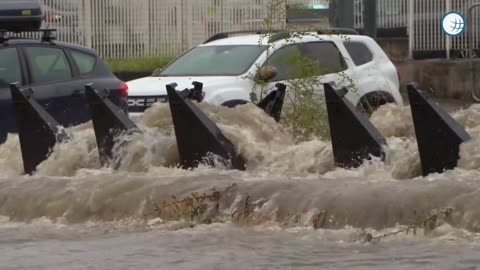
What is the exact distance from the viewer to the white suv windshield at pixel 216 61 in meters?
18.5

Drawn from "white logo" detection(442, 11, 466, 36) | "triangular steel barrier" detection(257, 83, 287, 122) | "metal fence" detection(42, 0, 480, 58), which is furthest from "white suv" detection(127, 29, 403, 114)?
"metal fence" detection(42, 0, 480, 58)

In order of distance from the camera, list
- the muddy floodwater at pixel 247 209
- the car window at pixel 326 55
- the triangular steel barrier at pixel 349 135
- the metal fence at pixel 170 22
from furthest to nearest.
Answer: the metal fence at pixel 170 22 → the car window at pixel 326 55 → the triangular steel barrier at pixel 349 135 → the muddy floodwater at pixel 247 209

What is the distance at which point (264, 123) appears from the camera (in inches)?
593

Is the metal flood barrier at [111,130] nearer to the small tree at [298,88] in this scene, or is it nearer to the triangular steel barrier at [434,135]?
the small tree at [298,88]

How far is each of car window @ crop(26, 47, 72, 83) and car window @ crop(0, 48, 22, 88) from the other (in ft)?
0.58

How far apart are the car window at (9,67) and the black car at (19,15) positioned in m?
1.06

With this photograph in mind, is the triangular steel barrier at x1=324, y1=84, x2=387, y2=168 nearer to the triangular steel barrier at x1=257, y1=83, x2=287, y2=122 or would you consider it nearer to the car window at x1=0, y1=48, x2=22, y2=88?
the triangular steel barrier at x1=257, y1=83, x2=287, y2=122

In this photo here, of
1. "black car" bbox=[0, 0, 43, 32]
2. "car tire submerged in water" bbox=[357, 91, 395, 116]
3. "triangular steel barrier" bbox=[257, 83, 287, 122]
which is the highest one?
"black car" bbox=[0, 0, 43, 32]

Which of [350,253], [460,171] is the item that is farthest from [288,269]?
[460,171]

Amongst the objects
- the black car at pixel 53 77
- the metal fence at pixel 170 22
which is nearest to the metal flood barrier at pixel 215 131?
the black car at pixel 53 77

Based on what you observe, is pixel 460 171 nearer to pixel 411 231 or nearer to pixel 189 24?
pixel 411 231

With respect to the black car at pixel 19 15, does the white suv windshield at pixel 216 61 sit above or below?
below

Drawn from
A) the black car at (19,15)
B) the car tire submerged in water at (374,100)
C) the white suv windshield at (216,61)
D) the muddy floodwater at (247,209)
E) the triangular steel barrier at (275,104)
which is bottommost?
the muddy floodwater at (247,209)

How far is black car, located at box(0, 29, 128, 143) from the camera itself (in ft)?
51.5
